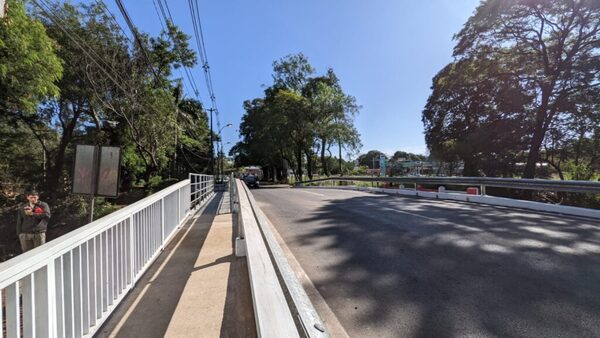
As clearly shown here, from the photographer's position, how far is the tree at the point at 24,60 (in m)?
11.0

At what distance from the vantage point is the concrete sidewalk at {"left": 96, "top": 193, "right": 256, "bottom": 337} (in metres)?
3.20

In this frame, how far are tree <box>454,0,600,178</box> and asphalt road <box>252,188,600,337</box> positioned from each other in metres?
16.3

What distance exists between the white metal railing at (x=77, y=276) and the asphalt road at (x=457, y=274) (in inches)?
92.4

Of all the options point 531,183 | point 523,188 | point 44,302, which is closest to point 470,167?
point 523,188

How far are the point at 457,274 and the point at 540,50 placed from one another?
23548 millimetres

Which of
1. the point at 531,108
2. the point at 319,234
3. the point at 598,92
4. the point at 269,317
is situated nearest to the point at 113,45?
the point at 319,234

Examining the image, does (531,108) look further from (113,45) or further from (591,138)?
(113,45)

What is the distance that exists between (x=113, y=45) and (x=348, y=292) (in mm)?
23003

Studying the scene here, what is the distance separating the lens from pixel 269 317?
206cm

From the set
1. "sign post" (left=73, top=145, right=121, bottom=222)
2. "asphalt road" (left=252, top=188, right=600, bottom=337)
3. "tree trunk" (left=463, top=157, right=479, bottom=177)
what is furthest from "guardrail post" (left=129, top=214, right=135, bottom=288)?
"tree trunk" (left=463, top=157, right=479, bottom=177)

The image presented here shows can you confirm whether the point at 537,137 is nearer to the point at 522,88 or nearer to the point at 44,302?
the point at 522,88

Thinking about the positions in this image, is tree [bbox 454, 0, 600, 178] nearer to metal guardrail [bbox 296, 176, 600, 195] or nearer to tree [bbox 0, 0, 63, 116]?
metal guardrail [bbox 296, 176, 600, 195]

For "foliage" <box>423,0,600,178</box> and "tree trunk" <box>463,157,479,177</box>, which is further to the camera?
"tree trunk" <box>463,157,479,177</box>

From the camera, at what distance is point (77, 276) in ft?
8.77
